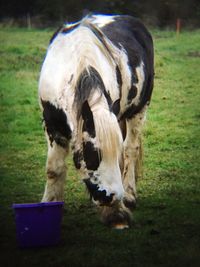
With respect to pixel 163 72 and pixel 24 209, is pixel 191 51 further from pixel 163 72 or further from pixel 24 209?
pixel 24 209

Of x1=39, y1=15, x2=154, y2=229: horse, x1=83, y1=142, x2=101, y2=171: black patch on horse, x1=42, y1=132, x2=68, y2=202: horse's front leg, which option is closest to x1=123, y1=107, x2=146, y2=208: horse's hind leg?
x1=39, y1=15, x2=154, y2=229: horse

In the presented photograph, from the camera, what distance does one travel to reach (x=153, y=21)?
23797 mm

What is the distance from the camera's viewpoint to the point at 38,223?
502cm

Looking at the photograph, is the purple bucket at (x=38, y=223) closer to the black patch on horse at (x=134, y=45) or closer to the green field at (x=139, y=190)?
the green field at (x=139, y=190)

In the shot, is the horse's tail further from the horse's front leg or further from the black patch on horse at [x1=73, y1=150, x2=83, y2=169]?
the black patch on horse at [x1=73, y1=150, x2=83, y2=169]

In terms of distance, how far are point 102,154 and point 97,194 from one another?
306 millimetres

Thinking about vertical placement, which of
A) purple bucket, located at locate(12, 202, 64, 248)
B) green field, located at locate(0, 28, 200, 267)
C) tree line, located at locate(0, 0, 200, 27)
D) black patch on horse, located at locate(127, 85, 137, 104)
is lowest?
tree line, located at locate(0, 0, 200, 27)

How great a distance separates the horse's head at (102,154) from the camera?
16.2 ft

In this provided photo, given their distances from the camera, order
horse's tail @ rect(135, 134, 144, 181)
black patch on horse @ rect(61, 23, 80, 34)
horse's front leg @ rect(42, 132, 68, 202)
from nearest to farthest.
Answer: horse's front leg @ rect(42, 132, 68, 202) → black patch on horse @ rect(61, 23, 80, 34) → horse's tail @ rect(135, 134, 144, 181)

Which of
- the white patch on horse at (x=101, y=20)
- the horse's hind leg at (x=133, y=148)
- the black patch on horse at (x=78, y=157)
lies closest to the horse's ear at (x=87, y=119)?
the black patch on horse at (x=78, y=157)

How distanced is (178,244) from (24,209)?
1.25m

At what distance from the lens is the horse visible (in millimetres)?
4988

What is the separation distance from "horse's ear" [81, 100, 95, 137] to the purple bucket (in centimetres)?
60

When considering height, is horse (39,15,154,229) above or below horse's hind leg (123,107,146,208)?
above
